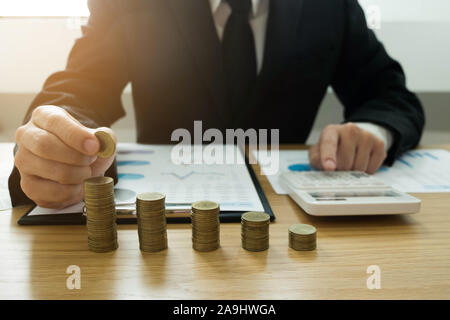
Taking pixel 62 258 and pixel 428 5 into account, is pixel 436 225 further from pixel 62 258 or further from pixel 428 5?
pixel 428 5

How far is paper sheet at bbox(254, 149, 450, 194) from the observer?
0.69 m

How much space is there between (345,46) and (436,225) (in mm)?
800

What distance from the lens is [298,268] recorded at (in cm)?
40

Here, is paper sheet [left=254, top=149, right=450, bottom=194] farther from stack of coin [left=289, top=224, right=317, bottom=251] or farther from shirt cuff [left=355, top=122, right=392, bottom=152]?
stack of coin [left=289, top=224, right=317, bottom=251]

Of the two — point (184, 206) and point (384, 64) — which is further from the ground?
point (384, 64)

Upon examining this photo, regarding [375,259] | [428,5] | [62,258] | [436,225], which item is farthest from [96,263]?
[428,5]

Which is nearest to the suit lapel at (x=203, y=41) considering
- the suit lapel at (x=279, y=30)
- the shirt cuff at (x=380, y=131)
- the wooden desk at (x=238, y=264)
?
the suit lapel at (x=279, y=30)

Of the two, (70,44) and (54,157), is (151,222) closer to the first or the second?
(54,157)

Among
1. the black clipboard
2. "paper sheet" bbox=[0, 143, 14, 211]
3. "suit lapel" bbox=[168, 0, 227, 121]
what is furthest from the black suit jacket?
the black clipboard

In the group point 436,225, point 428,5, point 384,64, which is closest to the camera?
point 436,225

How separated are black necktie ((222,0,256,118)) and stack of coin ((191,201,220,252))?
71 cm

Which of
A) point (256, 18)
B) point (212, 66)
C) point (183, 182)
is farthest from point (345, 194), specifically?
point (256, 18)

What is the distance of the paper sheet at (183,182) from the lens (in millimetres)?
567
